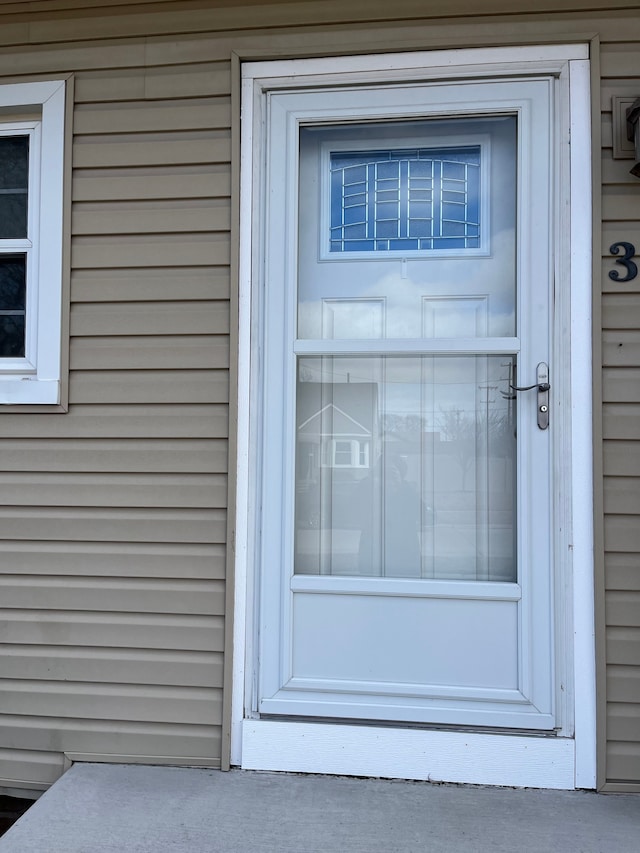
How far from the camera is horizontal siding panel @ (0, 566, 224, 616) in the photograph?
2.14 metres

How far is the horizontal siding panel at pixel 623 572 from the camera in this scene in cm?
199

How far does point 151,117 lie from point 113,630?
1.68 meters

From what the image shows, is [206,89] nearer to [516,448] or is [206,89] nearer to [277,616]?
[516,448]

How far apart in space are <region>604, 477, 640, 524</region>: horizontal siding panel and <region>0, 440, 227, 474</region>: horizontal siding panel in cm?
117

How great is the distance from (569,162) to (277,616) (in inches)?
65.8

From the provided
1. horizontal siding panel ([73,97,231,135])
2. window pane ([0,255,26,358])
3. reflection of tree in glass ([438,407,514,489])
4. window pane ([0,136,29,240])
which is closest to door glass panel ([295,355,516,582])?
reflection of tree in glass ([438,407,514,489])

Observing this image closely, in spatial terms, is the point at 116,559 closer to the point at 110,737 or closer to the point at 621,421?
the point at 110,737

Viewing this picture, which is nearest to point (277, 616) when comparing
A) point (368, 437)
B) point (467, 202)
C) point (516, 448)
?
point (368, 437)

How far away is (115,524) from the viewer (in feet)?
7.20

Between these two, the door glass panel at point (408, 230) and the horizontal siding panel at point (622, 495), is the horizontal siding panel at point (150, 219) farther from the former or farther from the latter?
the horizontal siding panel at point (622, 495)

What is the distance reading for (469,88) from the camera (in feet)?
6.95

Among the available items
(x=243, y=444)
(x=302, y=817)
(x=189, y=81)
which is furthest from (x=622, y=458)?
(x=189, y=81)

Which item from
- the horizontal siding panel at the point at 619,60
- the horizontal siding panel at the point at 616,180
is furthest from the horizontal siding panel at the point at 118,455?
the horizontal siding panel at the point at 619,60

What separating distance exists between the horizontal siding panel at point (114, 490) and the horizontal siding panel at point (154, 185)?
913 mm
